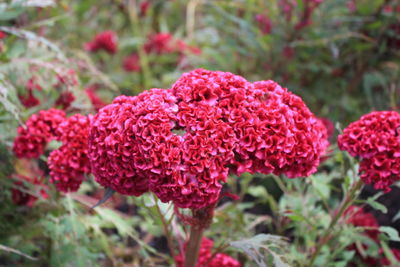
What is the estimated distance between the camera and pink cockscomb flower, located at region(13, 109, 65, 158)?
5.49 ft

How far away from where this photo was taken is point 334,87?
10.9 feet

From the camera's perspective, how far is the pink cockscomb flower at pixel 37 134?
167 cm

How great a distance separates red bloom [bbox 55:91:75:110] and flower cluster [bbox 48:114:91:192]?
524 millimetres

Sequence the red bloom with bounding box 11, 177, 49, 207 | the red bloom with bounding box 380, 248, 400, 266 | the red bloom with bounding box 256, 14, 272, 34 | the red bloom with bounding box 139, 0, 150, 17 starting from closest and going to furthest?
the red bloom with bounding box 11, 177, 49, 207
the red bloom with bounding box 380, 248, 400, 266
the red bloom with bounding box 256, 14, 272, 34
the red bloom with bounding box 139, 0, 150, 17

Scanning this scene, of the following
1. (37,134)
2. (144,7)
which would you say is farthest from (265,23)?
(37,134)

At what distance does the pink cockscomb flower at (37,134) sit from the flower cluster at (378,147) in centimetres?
115

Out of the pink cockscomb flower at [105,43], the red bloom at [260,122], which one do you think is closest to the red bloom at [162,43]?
the pink cockscomb flower at [105,43]

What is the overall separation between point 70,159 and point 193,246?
561mm

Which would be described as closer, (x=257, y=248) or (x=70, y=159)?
(x=257, y=248)

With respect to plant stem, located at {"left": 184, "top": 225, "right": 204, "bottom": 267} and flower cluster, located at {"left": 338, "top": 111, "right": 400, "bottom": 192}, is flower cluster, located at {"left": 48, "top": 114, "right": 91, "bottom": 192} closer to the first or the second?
plant stem, located at {"left": 184, "top": 225, "right": 204, "bottom": 267}

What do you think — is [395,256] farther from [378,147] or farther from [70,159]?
[70,159]

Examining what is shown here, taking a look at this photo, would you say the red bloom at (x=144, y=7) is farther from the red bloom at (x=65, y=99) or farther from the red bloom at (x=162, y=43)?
the red bloom at (x=65, y=99)

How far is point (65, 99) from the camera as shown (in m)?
2.09

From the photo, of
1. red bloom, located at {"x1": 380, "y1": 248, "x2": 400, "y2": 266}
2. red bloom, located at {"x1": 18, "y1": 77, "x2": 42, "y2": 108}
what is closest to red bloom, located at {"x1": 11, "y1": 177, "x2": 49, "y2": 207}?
red bloom, located at {"x1": 18, "y1": 77, "x2": 42, "y2": 108}
